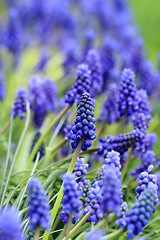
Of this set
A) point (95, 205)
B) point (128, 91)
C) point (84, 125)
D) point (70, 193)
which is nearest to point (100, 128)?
point (128, 91)

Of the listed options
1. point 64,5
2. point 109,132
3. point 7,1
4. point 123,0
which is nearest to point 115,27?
point 64,5

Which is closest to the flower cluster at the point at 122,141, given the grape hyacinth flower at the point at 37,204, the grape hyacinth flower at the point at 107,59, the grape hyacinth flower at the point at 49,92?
the grape hyacinth flower at the point at 37,204

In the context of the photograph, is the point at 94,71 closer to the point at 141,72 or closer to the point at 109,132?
the point at 109,132

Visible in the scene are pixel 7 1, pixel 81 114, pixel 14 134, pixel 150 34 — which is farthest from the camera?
pixel 150 34

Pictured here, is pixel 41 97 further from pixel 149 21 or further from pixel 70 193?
pixel 149 21

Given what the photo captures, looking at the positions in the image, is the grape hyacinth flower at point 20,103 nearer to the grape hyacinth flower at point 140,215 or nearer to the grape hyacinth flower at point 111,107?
the grape hyacinth flower at point 111,107

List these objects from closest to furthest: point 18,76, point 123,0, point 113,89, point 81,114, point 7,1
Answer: point 81,114 < point 113,89 < point 18,76 < point 7,1 < point 123,0
